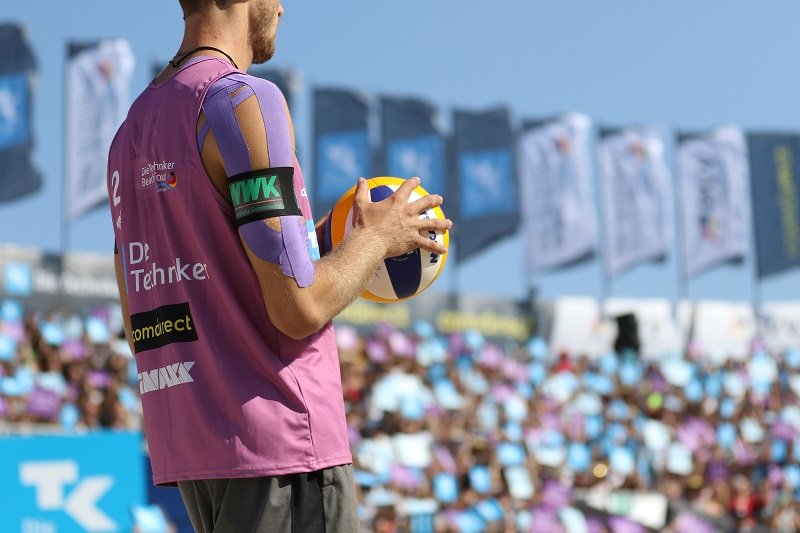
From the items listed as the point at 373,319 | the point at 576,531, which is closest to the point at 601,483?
the point at 576,531

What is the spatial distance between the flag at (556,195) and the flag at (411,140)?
2327 mm

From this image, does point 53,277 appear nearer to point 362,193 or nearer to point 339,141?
point 339,141

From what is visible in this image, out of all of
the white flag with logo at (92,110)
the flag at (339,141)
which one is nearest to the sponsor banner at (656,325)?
the flag at (339,141)

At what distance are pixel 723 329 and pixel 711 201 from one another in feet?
10.2

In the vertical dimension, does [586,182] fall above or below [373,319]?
above

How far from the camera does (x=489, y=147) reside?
24.8 m

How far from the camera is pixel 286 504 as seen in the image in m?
1.84

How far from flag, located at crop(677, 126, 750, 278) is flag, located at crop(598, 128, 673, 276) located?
2.56 feet

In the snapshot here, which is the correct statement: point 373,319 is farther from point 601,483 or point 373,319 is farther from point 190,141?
point 190,141

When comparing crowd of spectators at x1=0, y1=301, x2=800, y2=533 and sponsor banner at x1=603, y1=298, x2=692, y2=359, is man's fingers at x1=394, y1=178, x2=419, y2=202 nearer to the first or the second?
crowd of spectators at x1=0, y1=301, x2=800, y2=533

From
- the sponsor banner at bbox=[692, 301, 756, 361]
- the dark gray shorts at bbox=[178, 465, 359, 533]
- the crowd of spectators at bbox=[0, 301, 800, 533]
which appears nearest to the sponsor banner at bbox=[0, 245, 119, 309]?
the crowd of spectators at bbox=[0, 301, 800, 533]

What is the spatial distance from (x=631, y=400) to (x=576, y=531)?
8.73 metres

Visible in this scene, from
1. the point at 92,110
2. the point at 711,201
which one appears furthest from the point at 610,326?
the point at 92,110

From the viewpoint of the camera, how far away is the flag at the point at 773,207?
28031mm
